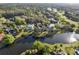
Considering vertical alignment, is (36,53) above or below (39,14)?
below

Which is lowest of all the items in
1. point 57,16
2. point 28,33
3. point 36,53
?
point 36,53

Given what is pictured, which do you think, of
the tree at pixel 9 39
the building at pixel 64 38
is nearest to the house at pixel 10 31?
the tree at pixel 9 39

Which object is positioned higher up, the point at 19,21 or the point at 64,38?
the point at 19,21

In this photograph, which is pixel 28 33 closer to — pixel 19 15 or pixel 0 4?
pixel 19 15

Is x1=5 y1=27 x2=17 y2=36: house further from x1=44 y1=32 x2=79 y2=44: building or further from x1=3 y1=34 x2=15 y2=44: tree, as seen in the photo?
x1=44 y1=32 x2=79 y2=44: building

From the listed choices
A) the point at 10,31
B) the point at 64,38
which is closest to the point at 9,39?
the point at 10,31

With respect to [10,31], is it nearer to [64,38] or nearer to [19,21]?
[19,21]

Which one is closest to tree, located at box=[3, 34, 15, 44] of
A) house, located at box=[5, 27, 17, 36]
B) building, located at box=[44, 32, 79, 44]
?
house, located at box=[5, 27, 17, 36]

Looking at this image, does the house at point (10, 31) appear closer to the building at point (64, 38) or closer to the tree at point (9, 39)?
the tree at point (9, 39)

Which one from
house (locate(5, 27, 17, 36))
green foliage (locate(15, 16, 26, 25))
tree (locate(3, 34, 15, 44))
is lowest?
tree (locate(3, 34, 15, 44))

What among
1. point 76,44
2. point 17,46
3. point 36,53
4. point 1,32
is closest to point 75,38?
point 76,44
